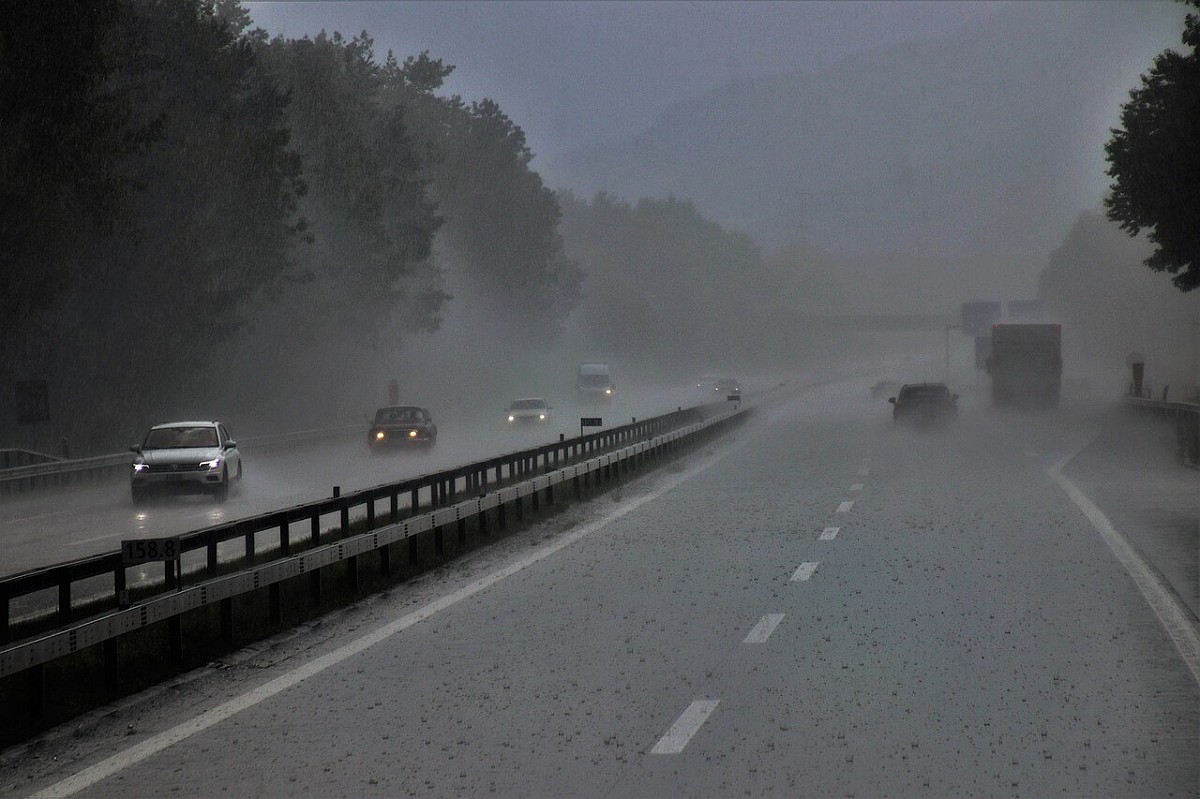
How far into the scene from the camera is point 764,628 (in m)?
13.5

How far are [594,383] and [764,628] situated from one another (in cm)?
7429

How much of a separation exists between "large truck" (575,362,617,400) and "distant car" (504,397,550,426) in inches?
806

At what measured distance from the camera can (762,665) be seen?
11719 millimetres

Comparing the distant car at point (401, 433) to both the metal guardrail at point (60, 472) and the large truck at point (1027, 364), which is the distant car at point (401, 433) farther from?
the large truck at point (1027, 364)

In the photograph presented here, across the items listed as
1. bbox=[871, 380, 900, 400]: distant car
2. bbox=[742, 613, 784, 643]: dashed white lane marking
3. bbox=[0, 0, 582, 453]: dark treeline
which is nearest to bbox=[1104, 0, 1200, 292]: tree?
bbox=[0, 0, 582, 453]: dark treeline

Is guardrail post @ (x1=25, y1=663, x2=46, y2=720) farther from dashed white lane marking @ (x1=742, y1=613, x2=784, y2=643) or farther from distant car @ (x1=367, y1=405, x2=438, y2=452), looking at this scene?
distant car @ (x1=367, y1=405, x2=438, y2=452)

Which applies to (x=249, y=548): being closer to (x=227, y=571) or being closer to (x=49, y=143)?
(x=227, y=571)

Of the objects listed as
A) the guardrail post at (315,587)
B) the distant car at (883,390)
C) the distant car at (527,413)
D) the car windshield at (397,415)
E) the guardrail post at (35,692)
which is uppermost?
the guardrail post at (35,692)

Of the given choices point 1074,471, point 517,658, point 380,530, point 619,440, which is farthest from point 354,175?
point 517,658

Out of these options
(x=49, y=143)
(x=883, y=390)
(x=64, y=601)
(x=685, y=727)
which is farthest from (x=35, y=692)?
(x=883, y=390)

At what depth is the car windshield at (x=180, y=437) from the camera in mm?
32594

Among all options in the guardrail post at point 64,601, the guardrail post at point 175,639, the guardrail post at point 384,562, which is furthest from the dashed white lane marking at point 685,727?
the guardrail post at point 384,562

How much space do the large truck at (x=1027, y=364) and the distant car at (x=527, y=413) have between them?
17.5 meters

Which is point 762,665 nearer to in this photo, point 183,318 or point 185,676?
point 185,676
